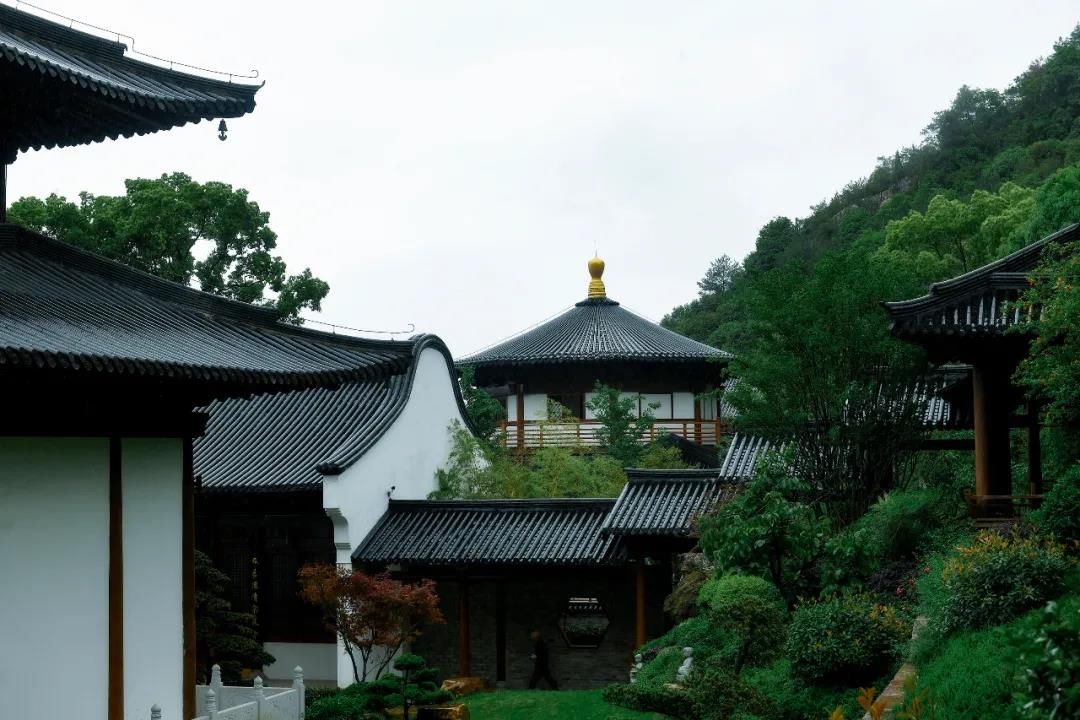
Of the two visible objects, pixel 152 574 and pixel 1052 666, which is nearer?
pixel 1052 666

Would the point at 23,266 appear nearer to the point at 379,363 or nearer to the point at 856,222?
the point at 379,363

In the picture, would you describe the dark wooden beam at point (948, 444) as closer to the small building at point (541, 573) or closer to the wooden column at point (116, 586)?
the small building at point (541, 573)

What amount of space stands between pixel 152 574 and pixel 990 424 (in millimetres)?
9380

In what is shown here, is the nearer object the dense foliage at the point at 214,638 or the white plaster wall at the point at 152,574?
the white plaster wall at the point at 152,574

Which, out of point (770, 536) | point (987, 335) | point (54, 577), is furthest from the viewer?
point (770, 536)

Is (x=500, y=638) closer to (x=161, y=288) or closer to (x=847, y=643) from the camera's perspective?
(x=847, y=643)

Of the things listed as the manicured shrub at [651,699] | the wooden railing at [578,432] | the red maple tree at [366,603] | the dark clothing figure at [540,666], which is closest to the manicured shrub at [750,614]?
the manicured shrub at [651,699]

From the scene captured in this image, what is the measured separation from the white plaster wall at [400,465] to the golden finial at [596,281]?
44.2ft

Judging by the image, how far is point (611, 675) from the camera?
71.1 ft

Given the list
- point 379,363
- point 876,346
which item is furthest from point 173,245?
point 379,363

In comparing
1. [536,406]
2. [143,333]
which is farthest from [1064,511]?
[536,406]

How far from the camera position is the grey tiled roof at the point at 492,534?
21.1 m

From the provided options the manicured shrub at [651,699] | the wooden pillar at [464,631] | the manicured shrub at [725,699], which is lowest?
the wooden pillar at [464,631]

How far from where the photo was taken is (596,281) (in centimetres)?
4028
